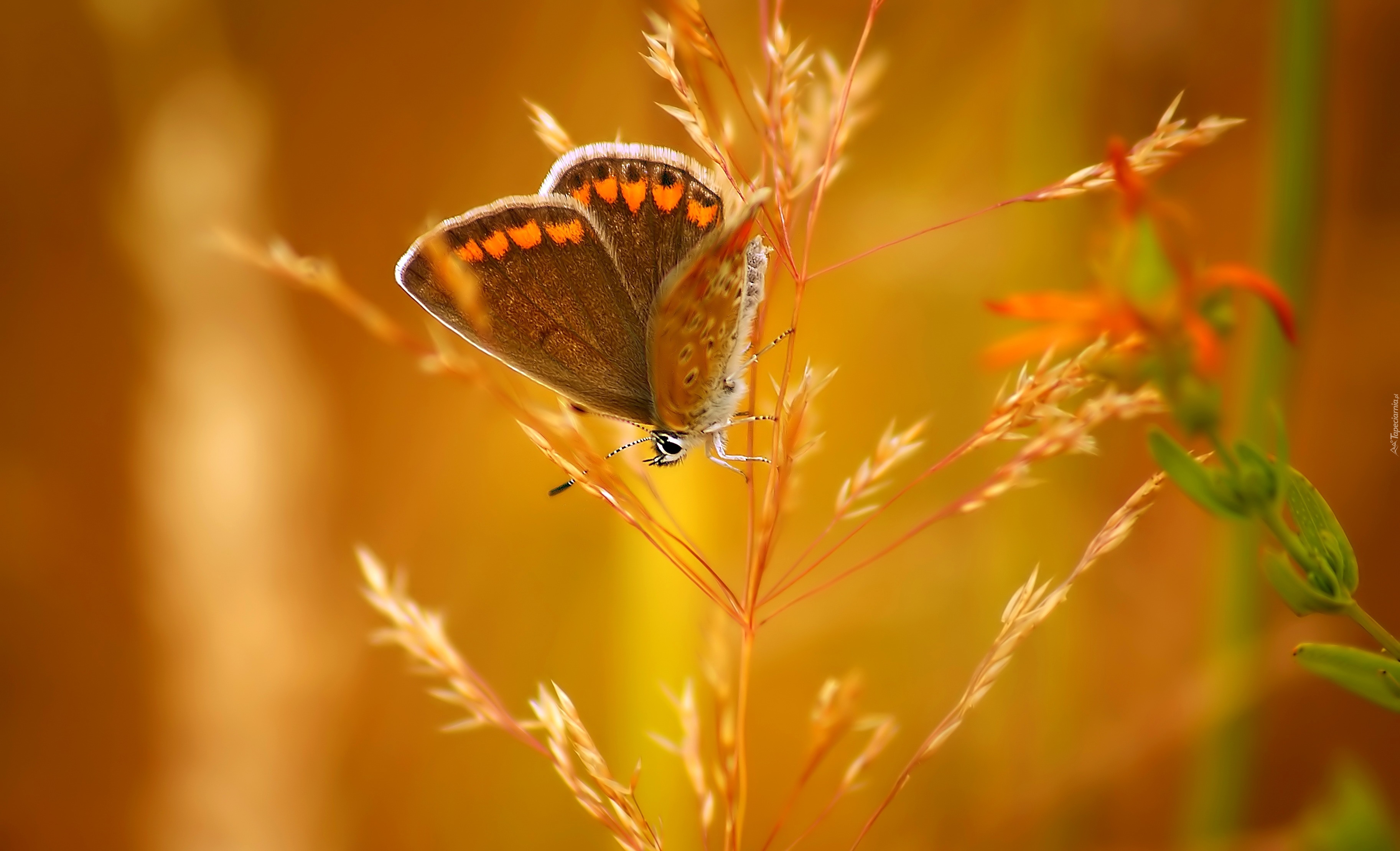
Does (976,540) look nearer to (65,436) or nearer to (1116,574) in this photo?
(1116,574)

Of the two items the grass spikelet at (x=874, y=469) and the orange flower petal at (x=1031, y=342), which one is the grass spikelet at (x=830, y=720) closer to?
the grass spikelet at (x=874, y=469)

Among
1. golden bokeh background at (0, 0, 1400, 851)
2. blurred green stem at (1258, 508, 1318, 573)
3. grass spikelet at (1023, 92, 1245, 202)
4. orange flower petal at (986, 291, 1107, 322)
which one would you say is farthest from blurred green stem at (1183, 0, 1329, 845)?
orange flower petal at (986, 291, 1107, 322)

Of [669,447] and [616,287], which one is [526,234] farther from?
[669,447]

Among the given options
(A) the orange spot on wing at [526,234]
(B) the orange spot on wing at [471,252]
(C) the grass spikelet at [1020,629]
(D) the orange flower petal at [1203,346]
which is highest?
(B) the orange spot on wing at [471,252]

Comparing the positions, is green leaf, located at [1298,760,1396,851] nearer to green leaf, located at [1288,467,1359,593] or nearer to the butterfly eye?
green leaf, located at [1288,467,1359,593]

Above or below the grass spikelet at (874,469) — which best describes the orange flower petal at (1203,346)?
above

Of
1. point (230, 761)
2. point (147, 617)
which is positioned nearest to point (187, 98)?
point (147, 617)

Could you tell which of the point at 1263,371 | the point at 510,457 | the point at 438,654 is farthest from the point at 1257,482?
the point at 510,457

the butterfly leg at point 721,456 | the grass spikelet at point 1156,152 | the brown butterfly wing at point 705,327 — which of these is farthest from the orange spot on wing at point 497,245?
the grass spikelet at point 1156,152
